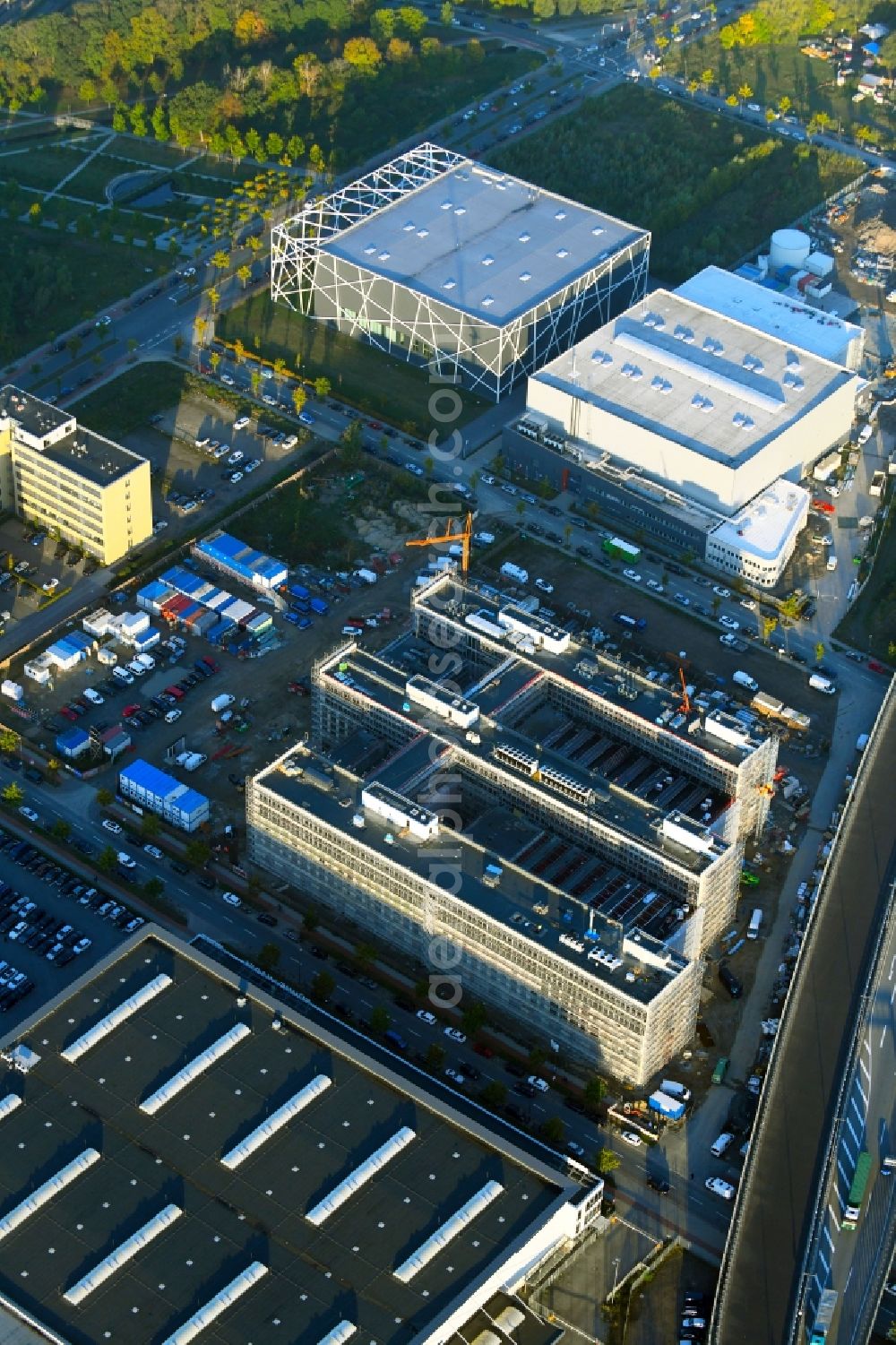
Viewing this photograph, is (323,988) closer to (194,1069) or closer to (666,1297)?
(194,1069)

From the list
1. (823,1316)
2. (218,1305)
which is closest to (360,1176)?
(218,1305)

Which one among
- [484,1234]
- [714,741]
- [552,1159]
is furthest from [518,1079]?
[714,741]

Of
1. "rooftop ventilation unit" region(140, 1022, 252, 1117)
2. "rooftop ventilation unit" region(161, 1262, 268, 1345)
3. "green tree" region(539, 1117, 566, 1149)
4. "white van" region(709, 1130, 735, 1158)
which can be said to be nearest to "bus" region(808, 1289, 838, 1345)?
"white van" region(709, 1130, 735, 1158)

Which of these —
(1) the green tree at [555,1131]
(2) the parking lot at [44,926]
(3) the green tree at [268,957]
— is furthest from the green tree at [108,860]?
(1) the green tree at [555,1131]

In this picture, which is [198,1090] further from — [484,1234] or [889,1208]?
[889,1208]

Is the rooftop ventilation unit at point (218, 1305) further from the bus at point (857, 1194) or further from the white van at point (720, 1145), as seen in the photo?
the bus at point (857, 1194)

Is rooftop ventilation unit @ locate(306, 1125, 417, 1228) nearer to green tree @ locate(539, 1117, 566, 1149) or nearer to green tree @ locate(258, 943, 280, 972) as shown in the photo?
green tree @ locate(539, 1117, 566, 1149)
